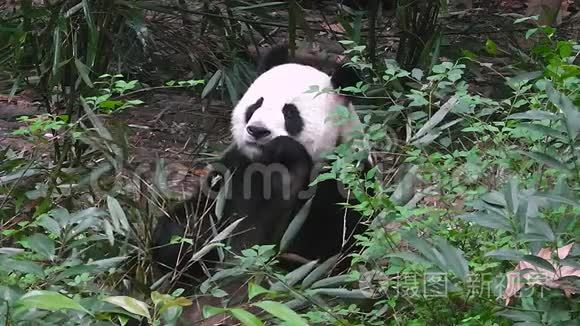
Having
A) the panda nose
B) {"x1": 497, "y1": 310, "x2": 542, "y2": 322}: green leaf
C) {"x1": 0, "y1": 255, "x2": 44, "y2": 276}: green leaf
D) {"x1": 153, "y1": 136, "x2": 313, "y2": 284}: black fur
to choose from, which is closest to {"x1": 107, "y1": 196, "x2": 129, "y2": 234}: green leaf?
{"x1": 153, "y1": 136, "x2": 313, "y2": 284}: black fur

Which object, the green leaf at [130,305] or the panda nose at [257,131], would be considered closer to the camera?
the green leaf at [130,305]

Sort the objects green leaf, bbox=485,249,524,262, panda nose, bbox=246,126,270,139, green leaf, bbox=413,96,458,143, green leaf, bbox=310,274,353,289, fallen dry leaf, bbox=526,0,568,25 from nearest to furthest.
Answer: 1. green leaf, bbox=485,249,524,262
2. green leaf, bbox=310,274,353,289
3. green leaf, bbox=413,96,458,143
4. panda nose, bbox=246,126,270,139
5. fallen dry leaf, bbox=526,0,568,25

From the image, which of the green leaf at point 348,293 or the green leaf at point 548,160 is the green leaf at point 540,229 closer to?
the green leaf at point 548,160

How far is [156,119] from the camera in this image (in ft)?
16.1

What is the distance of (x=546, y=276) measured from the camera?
1.94 metres

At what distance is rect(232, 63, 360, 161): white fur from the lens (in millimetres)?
3172

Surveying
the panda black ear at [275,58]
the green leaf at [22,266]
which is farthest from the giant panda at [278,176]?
the green leaf at [22,266]

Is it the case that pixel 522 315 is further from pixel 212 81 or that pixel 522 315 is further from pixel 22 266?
pixel 212 81

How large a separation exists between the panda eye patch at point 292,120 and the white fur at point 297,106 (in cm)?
1

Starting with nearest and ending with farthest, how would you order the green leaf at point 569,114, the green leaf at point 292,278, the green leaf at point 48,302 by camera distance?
the green leaf at point 48,302, the green leaf at point 569,114, the green leaf at point 292,278

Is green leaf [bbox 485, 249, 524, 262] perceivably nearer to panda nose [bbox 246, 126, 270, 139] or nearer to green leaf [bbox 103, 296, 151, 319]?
green leaf [bbox 103, 296, 151, 319]

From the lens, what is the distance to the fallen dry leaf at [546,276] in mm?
1919

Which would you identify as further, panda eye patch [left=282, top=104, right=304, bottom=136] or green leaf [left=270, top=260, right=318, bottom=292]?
panda eye patch [left=282, top=104, right=304, bottom=136]

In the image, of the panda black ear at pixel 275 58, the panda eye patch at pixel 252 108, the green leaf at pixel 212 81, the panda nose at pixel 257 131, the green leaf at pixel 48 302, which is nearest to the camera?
the green leaf at pixel 48 302
